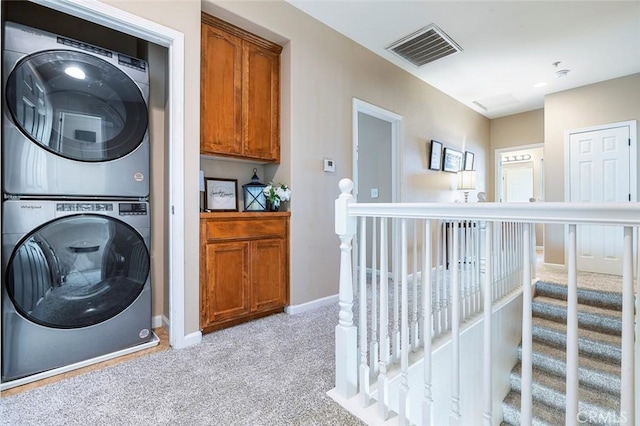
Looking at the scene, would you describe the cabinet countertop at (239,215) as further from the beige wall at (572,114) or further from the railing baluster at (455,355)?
the beige wall at (572,114)

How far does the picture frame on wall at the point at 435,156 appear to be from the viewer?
4.40m

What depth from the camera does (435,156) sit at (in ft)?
14.7

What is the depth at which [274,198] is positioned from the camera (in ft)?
8.64

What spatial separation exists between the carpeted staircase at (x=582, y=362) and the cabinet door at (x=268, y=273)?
2401mm

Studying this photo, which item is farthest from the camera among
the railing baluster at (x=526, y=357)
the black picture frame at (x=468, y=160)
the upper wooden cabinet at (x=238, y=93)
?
the black picture frame at (x=468, y=160)

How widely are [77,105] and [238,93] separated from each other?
3.66 ft

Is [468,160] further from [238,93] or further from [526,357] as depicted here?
[526,357]

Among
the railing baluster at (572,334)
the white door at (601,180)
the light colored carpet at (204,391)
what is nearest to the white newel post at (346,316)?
the light colored carpet at (204,391)

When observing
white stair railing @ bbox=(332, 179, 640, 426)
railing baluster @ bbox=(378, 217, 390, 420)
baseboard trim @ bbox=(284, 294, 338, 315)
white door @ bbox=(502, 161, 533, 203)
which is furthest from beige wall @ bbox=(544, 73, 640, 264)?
railing baluster @ bbox=(378, 217, 390, 420)

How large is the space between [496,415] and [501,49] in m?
3.84

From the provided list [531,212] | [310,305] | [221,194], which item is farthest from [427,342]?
[221,194]

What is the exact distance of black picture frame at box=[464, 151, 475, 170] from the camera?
206 inches

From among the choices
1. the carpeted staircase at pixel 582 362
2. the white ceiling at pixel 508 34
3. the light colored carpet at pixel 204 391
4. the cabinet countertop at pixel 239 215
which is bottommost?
the carpeted staircase at pixel 582 362

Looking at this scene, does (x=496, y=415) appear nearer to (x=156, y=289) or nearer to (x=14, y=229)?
(x=156, y=289)
